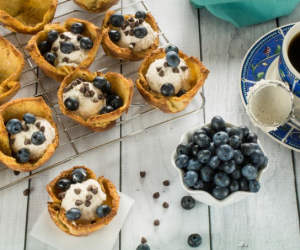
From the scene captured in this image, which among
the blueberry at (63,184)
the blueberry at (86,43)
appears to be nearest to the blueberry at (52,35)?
the blueberry at (86,43)

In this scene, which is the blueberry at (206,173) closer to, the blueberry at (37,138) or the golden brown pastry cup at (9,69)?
the blueberry at (37,138)

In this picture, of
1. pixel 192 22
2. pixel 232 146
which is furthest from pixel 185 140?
pixel 192 22

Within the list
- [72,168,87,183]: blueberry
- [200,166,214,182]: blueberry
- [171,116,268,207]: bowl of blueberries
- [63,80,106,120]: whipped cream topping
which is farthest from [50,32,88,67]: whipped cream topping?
[200,166,214,182]: blueberry

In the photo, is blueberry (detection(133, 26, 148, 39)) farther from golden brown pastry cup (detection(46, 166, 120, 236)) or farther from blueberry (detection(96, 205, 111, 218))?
blueberry (detection(96, 205, 111, 218))

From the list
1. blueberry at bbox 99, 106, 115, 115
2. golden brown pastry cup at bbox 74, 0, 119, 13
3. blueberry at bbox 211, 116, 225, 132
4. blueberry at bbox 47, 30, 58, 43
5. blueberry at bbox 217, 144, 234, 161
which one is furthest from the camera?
golden brown pastry cup at bbox 74, 0, 119, 13

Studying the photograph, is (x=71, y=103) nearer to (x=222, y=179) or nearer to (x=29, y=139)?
(x=29, y=139)

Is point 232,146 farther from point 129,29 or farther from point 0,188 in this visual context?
point 0,188
